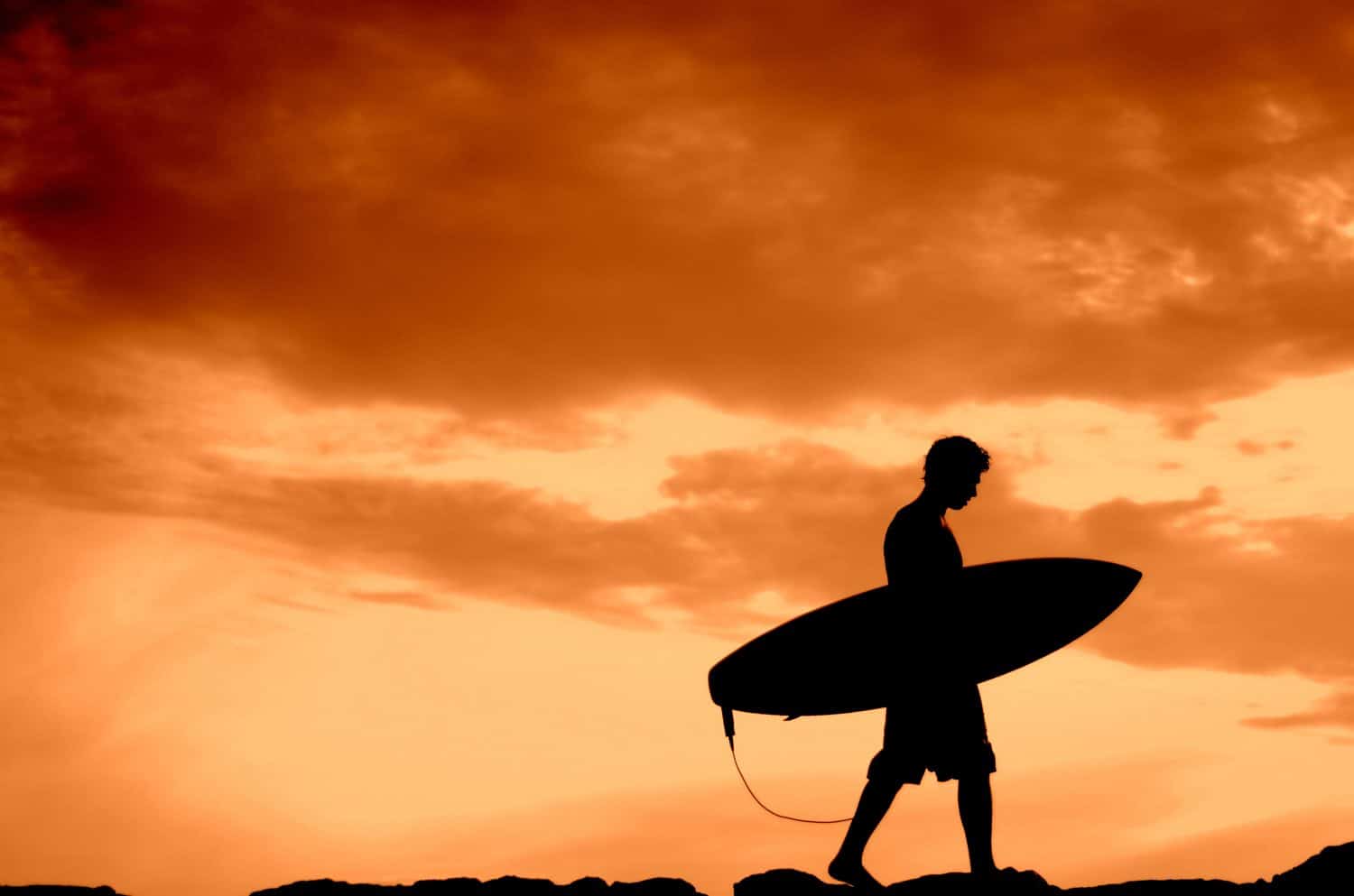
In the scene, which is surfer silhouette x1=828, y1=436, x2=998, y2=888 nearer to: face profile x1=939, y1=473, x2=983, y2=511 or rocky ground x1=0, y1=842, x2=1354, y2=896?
face profile x1=939, y1=473, x2=983, y2=511

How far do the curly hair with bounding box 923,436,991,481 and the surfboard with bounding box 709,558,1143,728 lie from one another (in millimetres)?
1032

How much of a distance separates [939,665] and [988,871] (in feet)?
3.51

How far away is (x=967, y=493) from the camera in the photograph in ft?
23.9

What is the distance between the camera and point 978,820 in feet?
23.1

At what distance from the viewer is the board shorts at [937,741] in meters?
7.05

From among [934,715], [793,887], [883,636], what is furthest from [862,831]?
[883,636]

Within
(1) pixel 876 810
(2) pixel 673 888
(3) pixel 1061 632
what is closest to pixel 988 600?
(3) pixel 1061 632

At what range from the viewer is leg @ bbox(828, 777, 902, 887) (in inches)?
277

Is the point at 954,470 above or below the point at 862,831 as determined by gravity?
above

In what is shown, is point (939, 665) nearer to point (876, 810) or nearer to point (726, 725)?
point (876, 810)

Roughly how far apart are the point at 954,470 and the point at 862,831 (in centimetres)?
197

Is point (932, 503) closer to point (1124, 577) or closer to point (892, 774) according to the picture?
point (892, 774)

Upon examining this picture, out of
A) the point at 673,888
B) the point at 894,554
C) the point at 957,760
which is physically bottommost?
the point at 673,888

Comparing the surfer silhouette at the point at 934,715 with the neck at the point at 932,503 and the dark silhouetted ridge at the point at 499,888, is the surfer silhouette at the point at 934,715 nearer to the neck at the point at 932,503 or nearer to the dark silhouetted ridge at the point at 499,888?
the neck at the point at 932,503
